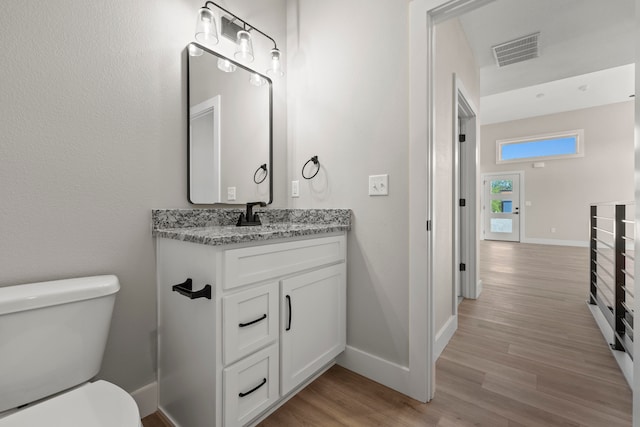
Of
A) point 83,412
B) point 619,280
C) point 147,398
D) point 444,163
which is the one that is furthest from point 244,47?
point 619,280

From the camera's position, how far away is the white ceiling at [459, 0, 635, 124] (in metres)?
2.31

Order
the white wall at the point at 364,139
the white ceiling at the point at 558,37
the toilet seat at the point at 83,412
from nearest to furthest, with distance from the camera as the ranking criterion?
1. the toilet seat at the point at 83,412
2. the white wall at the point at 364,139
3. the white ceiling at the point at 558,37

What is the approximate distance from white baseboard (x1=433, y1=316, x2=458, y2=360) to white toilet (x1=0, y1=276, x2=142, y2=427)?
167 centimetres

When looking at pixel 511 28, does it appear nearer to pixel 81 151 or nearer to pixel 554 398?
pixel 554 398

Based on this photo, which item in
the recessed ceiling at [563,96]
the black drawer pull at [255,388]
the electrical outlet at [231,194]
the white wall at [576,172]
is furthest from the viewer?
the white wall at [576,172]

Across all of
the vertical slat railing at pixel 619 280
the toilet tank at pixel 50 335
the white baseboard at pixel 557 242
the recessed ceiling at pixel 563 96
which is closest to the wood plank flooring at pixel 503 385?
the vertical slat railing at pixel 619 280

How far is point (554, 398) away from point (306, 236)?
1.51 m

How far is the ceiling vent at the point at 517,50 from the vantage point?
2.76 meters

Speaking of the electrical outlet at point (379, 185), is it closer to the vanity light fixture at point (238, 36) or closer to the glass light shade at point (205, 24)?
the vanity light fixture at point (238, 36)

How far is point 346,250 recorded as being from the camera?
1.71 m

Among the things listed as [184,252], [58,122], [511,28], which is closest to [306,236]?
[184,252]

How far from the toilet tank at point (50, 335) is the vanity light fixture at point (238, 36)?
48.1 inches

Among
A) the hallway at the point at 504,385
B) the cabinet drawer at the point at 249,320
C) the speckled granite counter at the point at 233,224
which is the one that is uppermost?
the speckled granite counter at the point at 233,224

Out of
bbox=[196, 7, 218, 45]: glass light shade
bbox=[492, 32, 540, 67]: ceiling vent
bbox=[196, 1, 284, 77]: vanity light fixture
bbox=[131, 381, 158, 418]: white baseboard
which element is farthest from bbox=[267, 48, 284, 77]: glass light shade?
bbox=[492, 32, 540, 67]: ceiling vent
